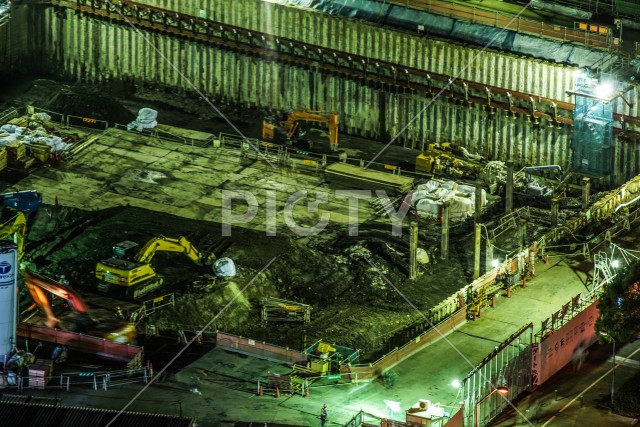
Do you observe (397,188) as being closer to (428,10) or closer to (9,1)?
(428,10)

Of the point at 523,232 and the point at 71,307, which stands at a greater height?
the point at 523,232

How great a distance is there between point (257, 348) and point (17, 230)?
15069 mm

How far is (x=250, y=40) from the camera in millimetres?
136750

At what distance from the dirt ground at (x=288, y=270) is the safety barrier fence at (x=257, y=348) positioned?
3536 mm

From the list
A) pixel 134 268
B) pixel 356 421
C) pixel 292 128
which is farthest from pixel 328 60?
pixel 356 421

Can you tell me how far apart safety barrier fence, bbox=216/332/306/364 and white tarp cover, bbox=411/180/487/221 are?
67.7 feet

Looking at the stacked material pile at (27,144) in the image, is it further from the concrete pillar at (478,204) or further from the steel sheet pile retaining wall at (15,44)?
the concrete pillar at (478,204)

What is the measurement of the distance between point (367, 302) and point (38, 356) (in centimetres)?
1828

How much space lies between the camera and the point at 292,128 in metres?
130

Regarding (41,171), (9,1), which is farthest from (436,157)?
(9,1)

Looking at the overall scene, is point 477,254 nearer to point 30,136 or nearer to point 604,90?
point 604,90

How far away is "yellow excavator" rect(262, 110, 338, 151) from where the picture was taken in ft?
423

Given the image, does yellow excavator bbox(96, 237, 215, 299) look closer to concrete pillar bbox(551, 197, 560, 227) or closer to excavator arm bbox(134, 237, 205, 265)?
excavator arm bbox(134, 237, 205, 265)

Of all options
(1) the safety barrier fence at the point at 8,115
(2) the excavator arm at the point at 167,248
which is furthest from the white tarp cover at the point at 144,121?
(2) the excavator arm at the point at 167,248
